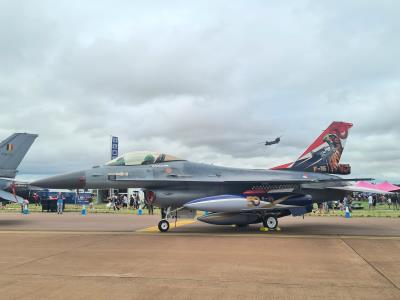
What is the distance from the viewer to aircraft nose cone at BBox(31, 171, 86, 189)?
12000 millimetres

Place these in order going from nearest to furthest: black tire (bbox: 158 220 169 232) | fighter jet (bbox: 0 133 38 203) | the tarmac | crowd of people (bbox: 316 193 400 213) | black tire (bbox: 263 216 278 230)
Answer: the tarmac < black tire (bbox: 158 220 169 232) < black tire (bbox: 263 216 278 230) < fighter jet (bbox: 0 133 38 203) < crowd of people (bbox: 316 193 400 213)

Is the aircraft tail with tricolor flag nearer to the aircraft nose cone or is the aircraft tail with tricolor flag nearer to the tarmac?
the tarmac

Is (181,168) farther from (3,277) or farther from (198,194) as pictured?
(3,277)

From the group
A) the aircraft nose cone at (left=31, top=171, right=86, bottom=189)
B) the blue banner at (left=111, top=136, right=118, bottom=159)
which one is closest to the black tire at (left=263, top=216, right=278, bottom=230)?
the aircraft nose cone at (left=31, top=171, right=86, bottom=189)

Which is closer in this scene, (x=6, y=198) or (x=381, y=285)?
(x=381, y=285)

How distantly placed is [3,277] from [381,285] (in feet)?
17.8

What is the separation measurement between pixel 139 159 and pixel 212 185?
104 inches

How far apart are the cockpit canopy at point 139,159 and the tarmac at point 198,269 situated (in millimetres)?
→ 3037

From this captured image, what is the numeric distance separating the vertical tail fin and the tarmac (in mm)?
7915

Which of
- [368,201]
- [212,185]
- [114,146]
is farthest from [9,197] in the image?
[368,201]

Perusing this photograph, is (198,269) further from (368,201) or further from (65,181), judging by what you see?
(368,201)

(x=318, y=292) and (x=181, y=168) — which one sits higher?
(x=181, y=168)

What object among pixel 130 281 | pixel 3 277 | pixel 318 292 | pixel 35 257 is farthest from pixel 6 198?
pixel 318 292

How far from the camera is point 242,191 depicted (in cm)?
1311
